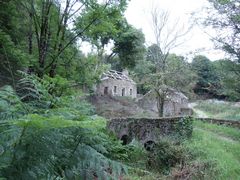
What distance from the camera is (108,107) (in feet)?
77.4

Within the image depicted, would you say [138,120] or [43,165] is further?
[138,120]

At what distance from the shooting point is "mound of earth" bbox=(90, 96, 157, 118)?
22.9 metres

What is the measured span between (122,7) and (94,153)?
7.41 metres

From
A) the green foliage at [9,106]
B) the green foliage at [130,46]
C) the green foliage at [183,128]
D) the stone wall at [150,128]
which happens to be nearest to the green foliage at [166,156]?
the green foliage at [183,128]

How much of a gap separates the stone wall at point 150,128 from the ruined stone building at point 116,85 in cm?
1205

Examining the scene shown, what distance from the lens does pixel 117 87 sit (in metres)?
30.6

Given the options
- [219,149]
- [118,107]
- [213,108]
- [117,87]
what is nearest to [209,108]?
[213,108]

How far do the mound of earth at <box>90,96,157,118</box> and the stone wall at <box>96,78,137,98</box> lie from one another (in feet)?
7.78

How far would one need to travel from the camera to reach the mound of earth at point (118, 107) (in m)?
22.9

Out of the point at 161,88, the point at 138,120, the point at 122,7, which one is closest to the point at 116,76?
the point at 161,88

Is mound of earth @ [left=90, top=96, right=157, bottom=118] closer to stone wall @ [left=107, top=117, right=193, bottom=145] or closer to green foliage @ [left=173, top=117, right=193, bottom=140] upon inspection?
stone wall @ [left=107, top=117, right=193, bottom=145]

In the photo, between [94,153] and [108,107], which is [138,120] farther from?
[94,153]

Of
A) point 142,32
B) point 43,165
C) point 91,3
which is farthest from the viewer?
point 142,32

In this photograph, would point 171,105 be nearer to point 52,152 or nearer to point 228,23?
point 228,23
